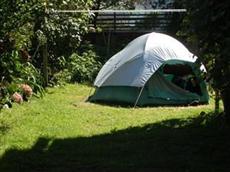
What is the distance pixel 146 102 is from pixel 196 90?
135 cm

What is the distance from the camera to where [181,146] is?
8508 millimetres

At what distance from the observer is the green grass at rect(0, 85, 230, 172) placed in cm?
757

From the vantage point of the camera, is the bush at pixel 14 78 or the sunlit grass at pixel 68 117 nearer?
the sunlit grass at pixel 68 117

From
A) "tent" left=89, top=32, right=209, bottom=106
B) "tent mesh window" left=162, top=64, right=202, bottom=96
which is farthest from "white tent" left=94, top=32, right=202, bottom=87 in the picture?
"tent mesh window" left=162, top=64, right=202, bottom=96

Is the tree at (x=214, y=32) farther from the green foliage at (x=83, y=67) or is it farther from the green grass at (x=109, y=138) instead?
the green foliage at (x=83, y=67)

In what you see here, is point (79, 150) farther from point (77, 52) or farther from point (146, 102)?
point (77, 52)

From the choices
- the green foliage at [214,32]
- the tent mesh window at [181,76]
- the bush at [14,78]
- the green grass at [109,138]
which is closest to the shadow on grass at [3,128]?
the green grass at [109,138]

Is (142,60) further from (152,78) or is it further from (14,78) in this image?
(14,78)

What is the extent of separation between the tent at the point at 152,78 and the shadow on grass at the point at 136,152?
10.0ft

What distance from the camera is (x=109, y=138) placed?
9.36 metres

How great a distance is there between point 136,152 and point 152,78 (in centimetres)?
520

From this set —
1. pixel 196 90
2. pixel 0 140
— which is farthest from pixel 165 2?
pixel 0 140

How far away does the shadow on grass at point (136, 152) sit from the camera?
7.43 metres

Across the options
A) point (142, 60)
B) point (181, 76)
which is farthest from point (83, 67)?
point (142, 60)
